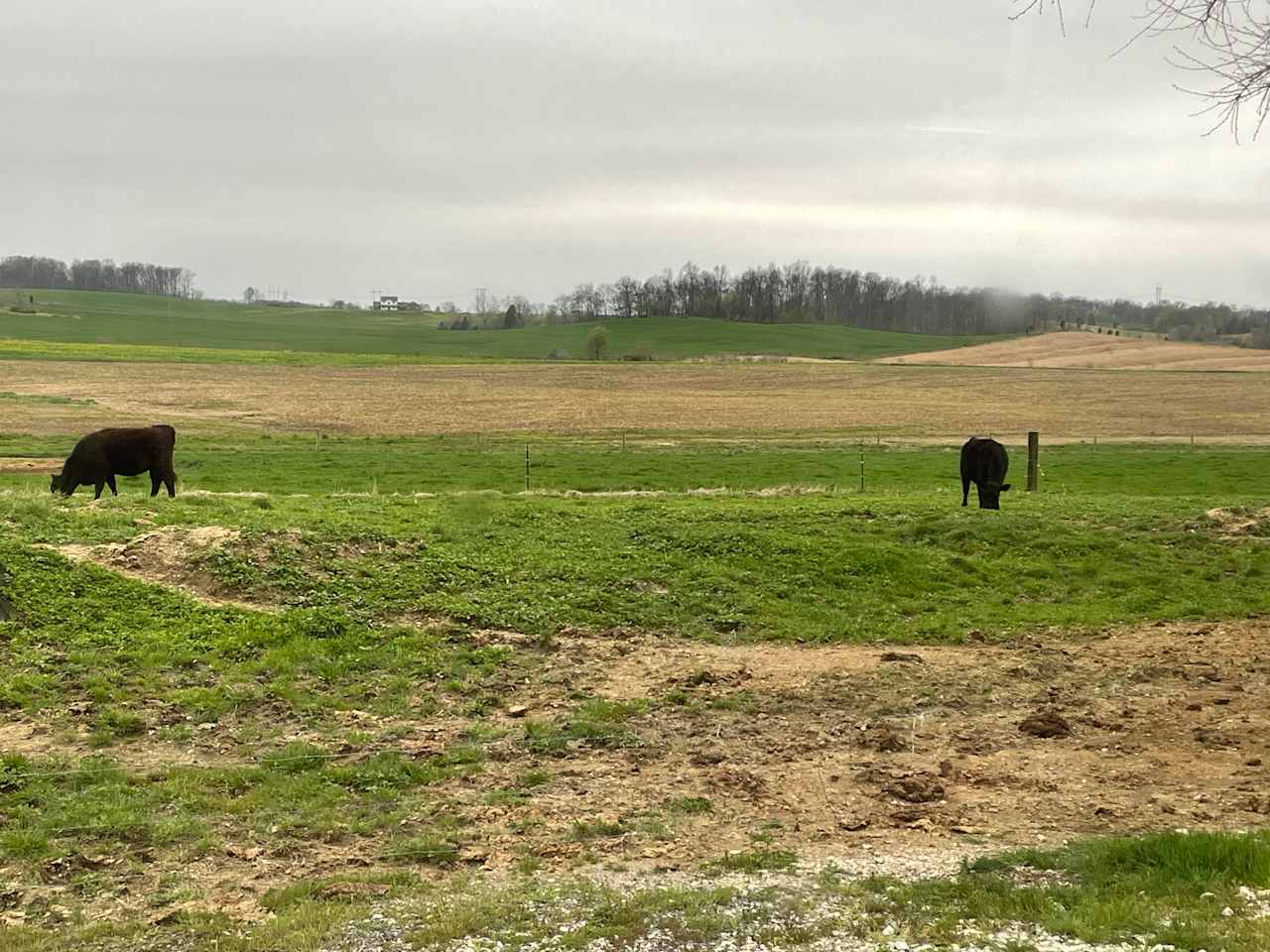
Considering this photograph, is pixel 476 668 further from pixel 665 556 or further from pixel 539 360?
pixel 539 360

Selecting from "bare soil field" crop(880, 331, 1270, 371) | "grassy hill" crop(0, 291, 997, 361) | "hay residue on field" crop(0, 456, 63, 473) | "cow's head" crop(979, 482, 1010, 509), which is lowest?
"hay residue on field" crop(0, 456, 63, 473)

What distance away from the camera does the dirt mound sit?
11469 mm

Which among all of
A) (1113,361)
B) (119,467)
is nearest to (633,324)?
(1113,361)

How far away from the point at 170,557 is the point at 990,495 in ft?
48.5

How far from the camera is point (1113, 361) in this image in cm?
9456

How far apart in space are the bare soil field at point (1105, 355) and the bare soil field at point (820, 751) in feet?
282

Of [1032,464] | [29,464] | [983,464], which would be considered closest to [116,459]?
[29,464]

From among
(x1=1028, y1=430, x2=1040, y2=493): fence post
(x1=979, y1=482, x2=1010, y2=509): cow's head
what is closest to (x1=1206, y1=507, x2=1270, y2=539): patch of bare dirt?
(x1=979, y1=482, x2=1010, y2=509): cow's head

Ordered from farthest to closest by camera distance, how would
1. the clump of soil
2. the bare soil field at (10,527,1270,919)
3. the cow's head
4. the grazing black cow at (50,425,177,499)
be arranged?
the grazing black cow at (50,425,177,499), the cow's head, the clump of soil, the bare soil field at (10,527,1270,919)

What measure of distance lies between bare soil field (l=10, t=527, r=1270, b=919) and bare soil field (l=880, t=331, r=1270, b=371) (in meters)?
86.0

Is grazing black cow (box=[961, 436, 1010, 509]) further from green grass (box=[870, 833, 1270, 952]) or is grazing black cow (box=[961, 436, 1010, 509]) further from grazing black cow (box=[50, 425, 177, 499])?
grazing black cow (box=[50, 425, 177, 499])

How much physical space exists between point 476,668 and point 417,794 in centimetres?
284

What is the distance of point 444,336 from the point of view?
136500 millimetres

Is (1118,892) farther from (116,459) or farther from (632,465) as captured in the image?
(632,465)
